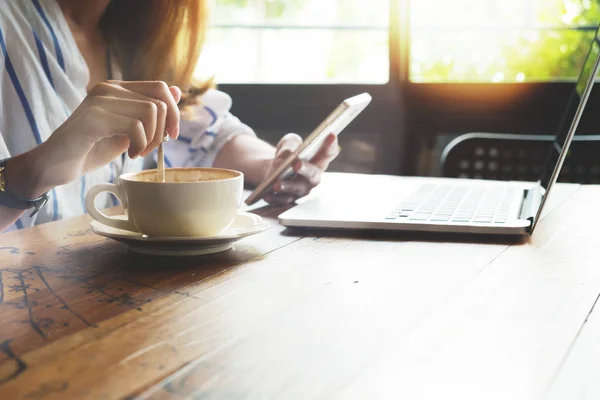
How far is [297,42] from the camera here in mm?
2785

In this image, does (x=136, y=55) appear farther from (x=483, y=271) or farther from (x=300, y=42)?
(x=300, y=42)

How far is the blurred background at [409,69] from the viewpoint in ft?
8.29

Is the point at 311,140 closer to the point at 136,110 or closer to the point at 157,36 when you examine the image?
the point at 136,110

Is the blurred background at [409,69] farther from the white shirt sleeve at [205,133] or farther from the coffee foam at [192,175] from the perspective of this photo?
the coffee foam at [192,175]

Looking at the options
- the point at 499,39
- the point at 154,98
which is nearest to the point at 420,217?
the point at 154,98

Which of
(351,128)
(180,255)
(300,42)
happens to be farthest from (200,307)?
(300,42)

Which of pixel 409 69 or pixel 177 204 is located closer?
pixel 177 204

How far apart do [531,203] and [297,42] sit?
197 centimetres

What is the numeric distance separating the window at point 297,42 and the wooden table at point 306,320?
2.00 m

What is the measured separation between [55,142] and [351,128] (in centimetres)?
196

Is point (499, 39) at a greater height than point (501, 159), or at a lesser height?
greater

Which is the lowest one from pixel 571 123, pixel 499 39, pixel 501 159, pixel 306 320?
pixel 501 159

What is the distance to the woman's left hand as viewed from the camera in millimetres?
1030

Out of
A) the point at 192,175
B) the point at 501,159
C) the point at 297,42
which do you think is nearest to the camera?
the point at 192,175
